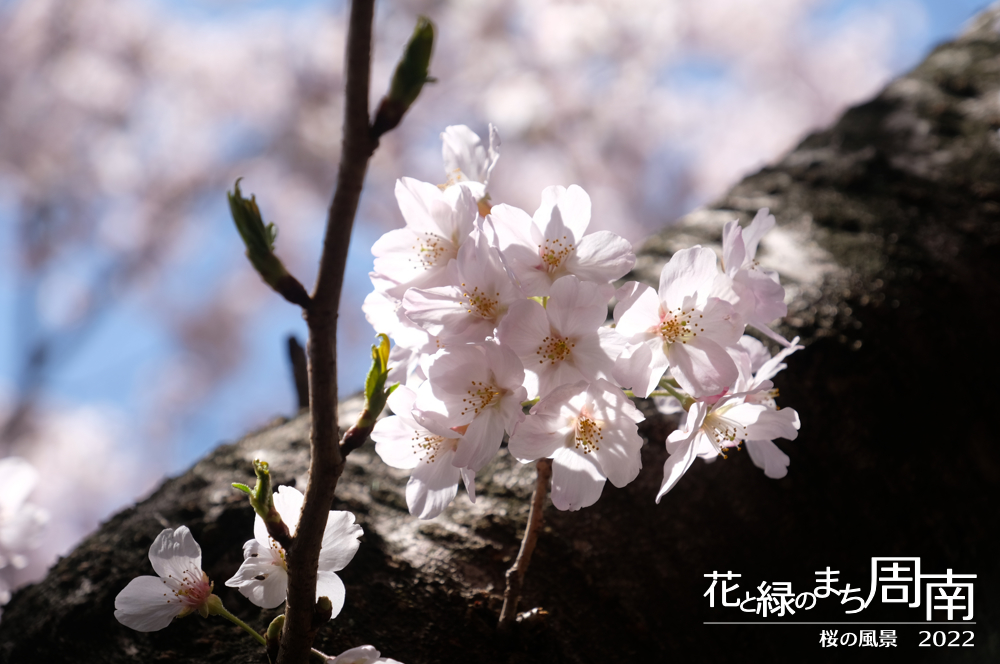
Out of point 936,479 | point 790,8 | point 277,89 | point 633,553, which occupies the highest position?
point 790,8

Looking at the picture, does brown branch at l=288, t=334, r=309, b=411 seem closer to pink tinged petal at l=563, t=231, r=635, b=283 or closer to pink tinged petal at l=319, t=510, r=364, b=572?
pink tinged petal at l=319, t=510, r=364, b=572

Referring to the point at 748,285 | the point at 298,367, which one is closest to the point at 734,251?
the point at 748,285

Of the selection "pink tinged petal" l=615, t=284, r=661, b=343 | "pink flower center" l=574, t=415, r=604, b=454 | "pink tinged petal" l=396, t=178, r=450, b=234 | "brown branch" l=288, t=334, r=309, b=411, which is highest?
"brown branch" l=288, t=334, r=309, b=411

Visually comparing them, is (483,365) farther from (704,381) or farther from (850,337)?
(850,337)

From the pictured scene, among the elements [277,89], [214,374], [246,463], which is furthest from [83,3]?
[246,463]

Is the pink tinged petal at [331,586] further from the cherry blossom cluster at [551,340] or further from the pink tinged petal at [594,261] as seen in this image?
the pink tinged petal at [594,261]

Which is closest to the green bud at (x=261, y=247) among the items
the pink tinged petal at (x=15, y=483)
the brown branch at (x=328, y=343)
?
the brown branch at (x=328, y=343)

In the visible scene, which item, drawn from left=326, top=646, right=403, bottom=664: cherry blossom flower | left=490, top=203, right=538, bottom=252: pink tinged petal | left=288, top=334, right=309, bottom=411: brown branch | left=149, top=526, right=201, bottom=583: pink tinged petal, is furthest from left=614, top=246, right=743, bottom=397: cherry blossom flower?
left=288, top=334, right=309, bottom=411: brown branch
